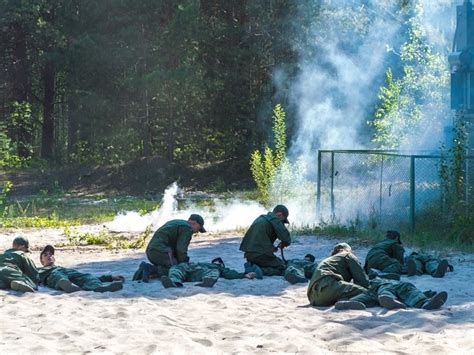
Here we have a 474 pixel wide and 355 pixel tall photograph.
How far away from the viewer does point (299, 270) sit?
13273mm

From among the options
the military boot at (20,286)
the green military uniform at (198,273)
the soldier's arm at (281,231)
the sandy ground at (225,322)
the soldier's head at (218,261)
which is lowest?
the sandy ground at (225,322)

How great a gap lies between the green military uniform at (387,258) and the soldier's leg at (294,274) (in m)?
0.96

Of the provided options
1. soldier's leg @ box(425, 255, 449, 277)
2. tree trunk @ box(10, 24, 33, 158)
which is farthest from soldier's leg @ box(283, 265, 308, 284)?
tree trunk @ box(10, 24, 33, 158)

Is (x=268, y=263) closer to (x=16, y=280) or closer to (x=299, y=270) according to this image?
(x=299, y=270)

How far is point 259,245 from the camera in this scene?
13641 mm

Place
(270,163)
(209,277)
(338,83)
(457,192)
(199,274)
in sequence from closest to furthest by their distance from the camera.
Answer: (209,277) → (199,274) → (457,192) → (270,163) → (338,83)

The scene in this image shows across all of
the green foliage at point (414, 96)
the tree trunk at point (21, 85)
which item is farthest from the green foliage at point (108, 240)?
the tree trunk at point (21, 85)

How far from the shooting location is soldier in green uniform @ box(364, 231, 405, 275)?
43.1ft

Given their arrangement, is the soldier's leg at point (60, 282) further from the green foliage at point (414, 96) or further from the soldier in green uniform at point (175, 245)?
the green foliage at point (414, 96)

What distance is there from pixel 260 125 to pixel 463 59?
61.6 feet

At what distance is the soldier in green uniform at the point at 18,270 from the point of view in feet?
38.9

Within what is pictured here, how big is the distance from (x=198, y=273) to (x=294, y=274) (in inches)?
55.7

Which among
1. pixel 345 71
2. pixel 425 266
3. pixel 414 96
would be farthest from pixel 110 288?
pixel 345 71

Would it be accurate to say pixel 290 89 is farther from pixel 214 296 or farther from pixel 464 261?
pixel 214 296
